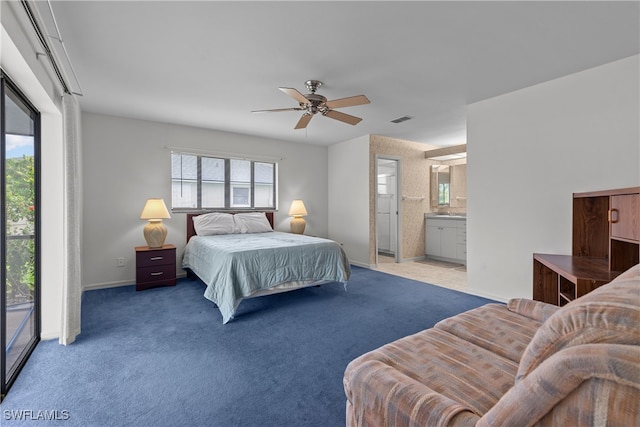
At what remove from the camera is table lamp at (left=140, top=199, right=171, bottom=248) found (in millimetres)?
4012

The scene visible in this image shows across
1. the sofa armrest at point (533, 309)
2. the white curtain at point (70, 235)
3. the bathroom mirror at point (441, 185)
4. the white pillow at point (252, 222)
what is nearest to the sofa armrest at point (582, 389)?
the sofa armrest at point (533, 309)

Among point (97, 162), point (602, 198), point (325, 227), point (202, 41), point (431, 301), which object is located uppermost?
point (202, 41)

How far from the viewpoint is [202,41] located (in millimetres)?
2262

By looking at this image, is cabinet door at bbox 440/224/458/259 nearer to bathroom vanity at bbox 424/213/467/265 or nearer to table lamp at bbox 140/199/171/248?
bathroom vanity at bbox 424/213/467/265

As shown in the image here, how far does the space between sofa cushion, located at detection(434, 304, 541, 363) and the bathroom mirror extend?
16.0 ft

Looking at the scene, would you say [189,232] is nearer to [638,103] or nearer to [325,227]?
[325,227]

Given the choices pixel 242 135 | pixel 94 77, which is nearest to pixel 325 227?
pixel 242 135

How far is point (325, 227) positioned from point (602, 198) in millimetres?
4418

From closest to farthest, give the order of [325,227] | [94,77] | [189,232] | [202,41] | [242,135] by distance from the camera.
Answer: [202,41] < [94,77] < [189,232] < [242,135] < [325,227]

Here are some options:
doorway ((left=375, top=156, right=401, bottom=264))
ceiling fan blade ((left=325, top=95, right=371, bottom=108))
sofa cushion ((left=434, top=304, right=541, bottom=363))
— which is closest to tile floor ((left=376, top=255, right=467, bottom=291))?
doorway ((left=375, top=156, right=401, bottom=264))

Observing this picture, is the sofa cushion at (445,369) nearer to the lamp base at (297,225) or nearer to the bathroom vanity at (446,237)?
the lamp base at (297,225)

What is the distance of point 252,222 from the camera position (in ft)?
16.2

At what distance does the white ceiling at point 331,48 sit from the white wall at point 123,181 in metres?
0.60

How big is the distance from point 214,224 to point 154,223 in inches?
32.1
